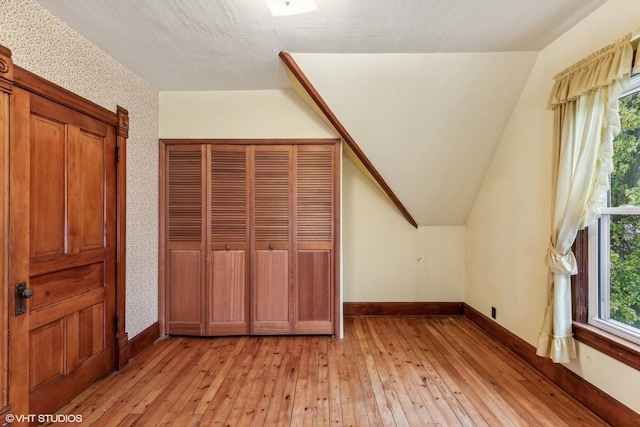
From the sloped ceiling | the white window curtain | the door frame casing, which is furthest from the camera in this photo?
the sloped ceiling

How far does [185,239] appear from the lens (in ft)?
8.92

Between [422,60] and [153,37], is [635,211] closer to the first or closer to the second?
[422,60]

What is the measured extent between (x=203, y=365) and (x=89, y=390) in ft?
2.38

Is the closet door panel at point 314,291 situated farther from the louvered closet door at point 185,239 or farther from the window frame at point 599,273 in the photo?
the window frame at point 599,273

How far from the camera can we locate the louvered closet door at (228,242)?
2.71 meters

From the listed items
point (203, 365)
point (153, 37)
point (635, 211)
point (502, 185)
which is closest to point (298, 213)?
point (203, 365)

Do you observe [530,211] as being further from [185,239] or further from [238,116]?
[185,239]

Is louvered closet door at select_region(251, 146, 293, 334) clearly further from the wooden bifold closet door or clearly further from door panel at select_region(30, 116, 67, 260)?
door panel at select_region(30, 116, 67, 260)

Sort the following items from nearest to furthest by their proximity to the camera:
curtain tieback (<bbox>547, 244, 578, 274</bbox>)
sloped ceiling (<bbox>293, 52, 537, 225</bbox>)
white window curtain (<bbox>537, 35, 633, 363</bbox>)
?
white window curtain (<bbox>537, 35, 633, 363</bbox>), curtain tieback (<bbox>547, 244, 578, 274</bbox>), sloped ceiling (<bbox>293, 52, 537, 225</bbox>)

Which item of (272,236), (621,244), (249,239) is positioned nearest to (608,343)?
(621,244)

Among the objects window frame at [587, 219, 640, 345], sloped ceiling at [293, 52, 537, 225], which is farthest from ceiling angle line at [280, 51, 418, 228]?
window frame at [587, 219, 640, 345]

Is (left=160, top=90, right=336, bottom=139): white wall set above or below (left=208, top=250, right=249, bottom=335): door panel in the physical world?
above

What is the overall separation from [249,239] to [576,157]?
2.55 meters

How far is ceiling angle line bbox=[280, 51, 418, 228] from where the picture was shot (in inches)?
85.0
